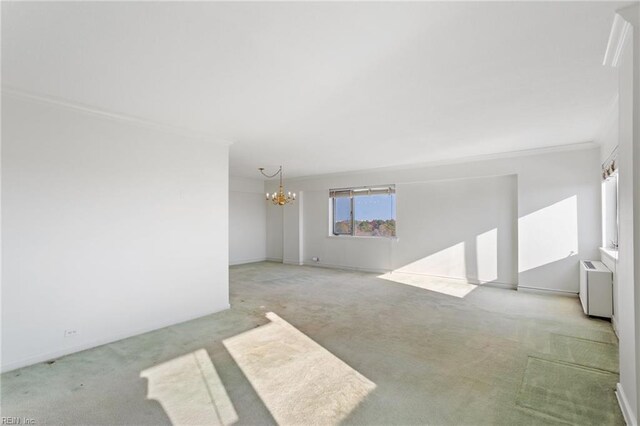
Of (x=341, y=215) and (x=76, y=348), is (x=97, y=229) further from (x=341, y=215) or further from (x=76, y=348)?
(x=341, y=215)

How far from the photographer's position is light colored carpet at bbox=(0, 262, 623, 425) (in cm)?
208

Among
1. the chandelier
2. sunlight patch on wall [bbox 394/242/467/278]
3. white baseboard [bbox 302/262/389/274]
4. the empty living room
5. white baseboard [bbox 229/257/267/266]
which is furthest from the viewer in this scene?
white baseboard [bbox 229/257/267/266]

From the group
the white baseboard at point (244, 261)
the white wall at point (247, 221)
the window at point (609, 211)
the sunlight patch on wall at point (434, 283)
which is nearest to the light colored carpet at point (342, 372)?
the sunlight patch on wall at point (434, 283)

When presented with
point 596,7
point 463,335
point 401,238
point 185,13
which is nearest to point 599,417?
point 463,335

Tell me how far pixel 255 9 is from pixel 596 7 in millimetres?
1945

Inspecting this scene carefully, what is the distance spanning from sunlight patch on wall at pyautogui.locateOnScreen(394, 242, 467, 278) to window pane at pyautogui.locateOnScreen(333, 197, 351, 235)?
203 centimetres

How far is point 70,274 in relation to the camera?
3053 mm

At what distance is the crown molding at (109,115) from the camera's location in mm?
2764

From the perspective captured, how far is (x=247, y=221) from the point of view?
8.99 m

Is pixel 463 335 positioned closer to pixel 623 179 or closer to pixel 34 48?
pixel 623 179

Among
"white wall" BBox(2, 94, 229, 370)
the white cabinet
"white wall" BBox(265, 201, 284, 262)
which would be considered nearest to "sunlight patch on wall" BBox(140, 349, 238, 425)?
"white wall" BBox(2, 94, 229, 370)

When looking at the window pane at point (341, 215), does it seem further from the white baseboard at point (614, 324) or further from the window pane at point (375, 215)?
the white baseboard at point (614, 324)

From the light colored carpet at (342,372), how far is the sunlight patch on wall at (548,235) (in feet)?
3.46

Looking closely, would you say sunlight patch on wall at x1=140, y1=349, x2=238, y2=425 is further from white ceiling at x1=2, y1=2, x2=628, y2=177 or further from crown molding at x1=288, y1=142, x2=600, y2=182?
crown molding at x1=288, y1=142, x2=600, y2=182
